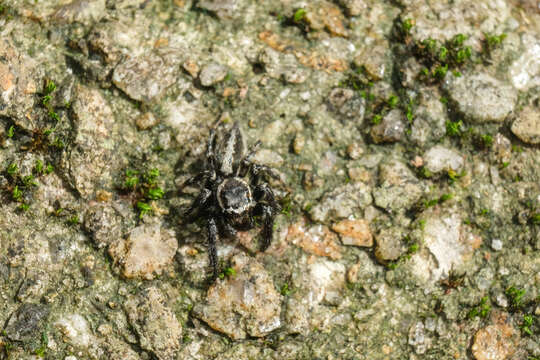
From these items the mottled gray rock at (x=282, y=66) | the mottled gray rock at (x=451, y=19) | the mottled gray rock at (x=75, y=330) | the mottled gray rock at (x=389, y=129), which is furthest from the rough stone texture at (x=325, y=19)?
the mottled gray rock at (x=75, y=330)

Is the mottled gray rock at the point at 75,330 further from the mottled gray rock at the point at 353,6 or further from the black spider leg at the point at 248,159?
the mottled gray rock at the point at 353,6

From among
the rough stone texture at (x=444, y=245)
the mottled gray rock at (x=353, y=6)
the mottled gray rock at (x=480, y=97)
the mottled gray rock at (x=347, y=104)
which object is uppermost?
the mottled gray rock at (x=353, y=6)

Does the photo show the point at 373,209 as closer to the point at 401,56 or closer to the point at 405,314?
the point at 405,314

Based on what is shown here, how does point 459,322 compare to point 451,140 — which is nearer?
point 459,322

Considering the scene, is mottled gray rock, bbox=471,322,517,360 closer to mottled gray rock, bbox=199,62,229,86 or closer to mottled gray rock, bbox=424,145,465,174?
mottled gray rock, bbox=424,145,465,174

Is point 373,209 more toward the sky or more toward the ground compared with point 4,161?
more toward the ground

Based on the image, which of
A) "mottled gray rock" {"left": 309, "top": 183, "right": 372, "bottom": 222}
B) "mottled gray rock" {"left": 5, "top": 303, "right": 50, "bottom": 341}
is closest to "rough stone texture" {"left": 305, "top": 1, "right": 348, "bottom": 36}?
"mottled gray rock" {"left": 309, "top": 183, "right": 372, "bottom": 222}

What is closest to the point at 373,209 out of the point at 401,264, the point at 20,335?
the point at 401,264
